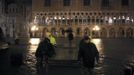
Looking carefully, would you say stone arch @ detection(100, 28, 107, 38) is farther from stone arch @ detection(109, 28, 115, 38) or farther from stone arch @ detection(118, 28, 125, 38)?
stone arch @ detection(118, 28, 125, 38)

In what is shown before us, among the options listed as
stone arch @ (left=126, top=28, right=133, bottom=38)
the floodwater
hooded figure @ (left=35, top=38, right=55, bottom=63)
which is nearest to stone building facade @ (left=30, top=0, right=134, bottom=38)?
stone arch @ (left=126, top=28, right=133, bottom=38)

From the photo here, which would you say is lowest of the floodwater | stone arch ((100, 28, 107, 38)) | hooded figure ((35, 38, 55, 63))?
the floodwater

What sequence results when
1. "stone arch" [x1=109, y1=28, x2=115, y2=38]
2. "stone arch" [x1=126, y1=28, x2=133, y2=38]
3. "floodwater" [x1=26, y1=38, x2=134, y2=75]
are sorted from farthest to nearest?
"stone arch" [x1=109, y1=28, x2=115, y2=38] → "stone arch" [x1=126, y1=28, x2=133, y2=38] → "floodwater" [x1=26, y1=38, x2=134, y2=75]

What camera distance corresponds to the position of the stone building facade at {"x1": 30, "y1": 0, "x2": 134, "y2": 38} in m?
100

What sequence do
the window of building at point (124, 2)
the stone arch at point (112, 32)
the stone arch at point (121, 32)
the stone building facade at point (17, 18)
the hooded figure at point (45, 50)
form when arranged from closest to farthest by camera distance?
the hooded figure at point (45, 50) → the stone arch at point (121, 32) → the stone arch at point (112, 32) → the window of building at point (124, 2) → the stone building facade at point (17, 18)

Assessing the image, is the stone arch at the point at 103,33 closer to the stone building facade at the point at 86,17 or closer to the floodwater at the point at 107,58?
the stone building facade at the point at 86,17

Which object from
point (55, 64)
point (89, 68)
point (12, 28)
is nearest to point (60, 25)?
point (12, 28)

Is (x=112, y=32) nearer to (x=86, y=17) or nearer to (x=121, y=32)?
(x=121, y=32)

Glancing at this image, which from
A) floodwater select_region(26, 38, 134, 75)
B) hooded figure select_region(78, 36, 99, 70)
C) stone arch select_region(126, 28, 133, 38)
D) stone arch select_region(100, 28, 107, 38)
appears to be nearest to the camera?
hooded figure select_region(78, 36, 99, 70)

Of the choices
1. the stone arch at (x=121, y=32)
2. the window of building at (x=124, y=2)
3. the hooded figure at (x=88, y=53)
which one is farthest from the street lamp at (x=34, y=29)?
the hooded figure at (x=88, y=53)

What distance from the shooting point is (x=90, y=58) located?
14.0 meters

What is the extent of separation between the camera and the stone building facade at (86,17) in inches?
3952

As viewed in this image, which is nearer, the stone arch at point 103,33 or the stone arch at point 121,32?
the stone arch at point 121,32

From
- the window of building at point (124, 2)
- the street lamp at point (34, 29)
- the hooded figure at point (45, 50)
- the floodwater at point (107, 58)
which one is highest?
the window of building at point (124, 2)
